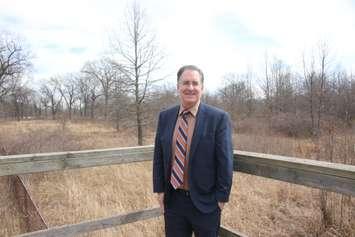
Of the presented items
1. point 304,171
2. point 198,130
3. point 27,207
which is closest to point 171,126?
point 198,130

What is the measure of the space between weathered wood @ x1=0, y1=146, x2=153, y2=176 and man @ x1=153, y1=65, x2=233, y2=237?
34 centimetres

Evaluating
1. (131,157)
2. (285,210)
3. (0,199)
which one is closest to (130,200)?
(0,199)

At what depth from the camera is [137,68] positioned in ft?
56.4

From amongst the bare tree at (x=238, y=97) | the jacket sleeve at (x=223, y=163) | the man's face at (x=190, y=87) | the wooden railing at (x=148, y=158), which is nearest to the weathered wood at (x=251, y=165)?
the wooden railing at (x=148, y=158)

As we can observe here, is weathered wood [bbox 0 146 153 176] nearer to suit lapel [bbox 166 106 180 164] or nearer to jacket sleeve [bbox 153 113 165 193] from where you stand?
jacket sleeve [bbox 153 113 165 193]

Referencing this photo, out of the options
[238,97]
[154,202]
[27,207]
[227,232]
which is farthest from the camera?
[238,97]

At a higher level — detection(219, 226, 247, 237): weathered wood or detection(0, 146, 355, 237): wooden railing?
detection(0, 146, 355, 237): wooden railing

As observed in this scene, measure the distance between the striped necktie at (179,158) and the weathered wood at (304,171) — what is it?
0.50 m

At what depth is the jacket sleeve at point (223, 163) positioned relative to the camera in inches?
74.4

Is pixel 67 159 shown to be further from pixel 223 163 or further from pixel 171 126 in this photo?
pixel 223 163

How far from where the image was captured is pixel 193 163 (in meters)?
1.94

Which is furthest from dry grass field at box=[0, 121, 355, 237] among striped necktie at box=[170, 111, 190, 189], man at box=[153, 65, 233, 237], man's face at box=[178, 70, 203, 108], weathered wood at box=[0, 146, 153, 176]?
man's face at box=[178, 70, 203, 108]

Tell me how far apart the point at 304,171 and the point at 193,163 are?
2.13 feet

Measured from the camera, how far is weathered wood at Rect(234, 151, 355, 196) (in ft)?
4.92
